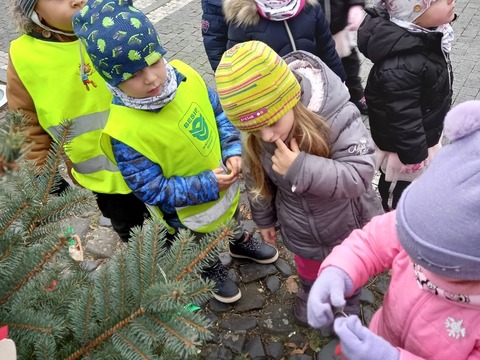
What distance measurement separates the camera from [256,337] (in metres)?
2.77

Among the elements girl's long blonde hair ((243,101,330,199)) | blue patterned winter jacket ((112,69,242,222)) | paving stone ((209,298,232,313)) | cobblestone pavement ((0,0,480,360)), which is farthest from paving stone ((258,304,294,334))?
girl's long blonde hair ((243,101,330,199))

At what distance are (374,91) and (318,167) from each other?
3.40ft

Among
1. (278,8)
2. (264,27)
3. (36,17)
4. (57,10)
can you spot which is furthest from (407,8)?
(36,17)

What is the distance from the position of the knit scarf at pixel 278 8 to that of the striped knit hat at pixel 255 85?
111 cm

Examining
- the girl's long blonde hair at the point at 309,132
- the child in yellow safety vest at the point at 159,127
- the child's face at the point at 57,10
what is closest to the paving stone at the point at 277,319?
the child in yellow safety vest at the point at 159,127

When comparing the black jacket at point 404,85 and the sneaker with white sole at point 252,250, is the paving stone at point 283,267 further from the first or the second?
the black jacket at point 404,85

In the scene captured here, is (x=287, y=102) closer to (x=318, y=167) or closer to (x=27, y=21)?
(x=318, y=167)

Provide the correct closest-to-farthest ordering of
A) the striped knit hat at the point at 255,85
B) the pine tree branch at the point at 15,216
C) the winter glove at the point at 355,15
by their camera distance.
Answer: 1. the pine tree branch at the point at 15,216
2. the striped knit hat at the point at 255,85
3. the winter glove at the point at 355,15

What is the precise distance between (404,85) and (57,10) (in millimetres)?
1829

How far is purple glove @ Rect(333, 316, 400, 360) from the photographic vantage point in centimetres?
132

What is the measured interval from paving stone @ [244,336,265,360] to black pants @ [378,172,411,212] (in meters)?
1.30

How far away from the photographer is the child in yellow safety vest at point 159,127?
1999 mm

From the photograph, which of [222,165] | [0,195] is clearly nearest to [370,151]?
[222,165]

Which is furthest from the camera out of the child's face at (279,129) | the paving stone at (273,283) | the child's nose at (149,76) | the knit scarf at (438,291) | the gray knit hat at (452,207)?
the paving stone at (273,283)
